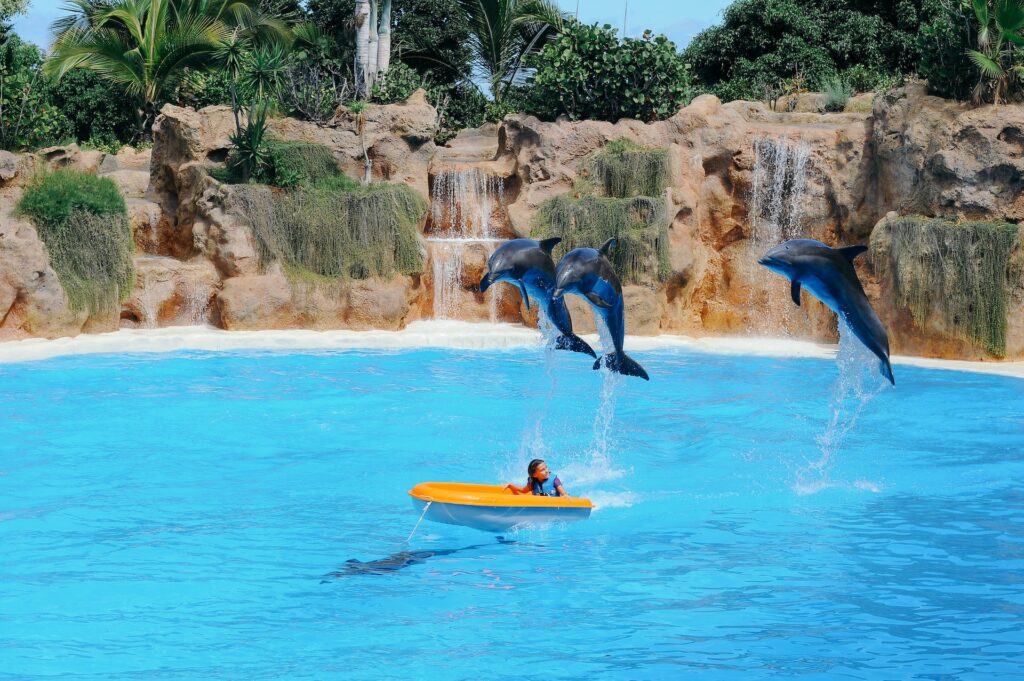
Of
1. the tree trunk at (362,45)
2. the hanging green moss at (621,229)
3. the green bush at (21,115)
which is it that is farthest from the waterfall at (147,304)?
the tree trunk at (362,45)

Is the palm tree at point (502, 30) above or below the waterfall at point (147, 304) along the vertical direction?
above

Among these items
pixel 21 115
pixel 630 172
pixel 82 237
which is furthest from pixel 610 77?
pixel 21 115

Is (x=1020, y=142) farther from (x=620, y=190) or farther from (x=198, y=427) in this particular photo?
(x=198, y=427)

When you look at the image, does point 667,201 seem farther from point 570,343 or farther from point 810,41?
point 810,41

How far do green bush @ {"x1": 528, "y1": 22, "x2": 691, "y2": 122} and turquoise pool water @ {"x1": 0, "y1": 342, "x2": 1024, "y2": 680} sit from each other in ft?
27.8

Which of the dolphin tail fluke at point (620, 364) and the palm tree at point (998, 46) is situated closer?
the dolphin tail fluke at point (620, 364)

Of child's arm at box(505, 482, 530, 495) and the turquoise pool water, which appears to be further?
child's arm at box(505, 482, 530, 495)

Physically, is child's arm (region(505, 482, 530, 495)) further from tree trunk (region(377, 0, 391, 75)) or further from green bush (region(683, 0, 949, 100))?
green bush (region(683, 0, 949, 100))

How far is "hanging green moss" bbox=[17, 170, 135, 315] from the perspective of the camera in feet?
57.4

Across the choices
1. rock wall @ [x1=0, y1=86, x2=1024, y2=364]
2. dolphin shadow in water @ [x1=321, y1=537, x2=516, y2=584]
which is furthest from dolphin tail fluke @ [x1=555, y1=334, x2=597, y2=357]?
rock wall @ [x1=0, y1=86, x2=1024, y2=364]

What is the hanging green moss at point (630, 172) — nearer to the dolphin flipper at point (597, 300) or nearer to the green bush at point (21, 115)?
the green bush at point (21, 115)

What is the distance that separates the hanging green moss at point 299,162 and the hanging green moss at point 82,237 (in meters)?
2.84

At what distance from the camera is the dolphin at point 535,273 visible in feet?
30.2

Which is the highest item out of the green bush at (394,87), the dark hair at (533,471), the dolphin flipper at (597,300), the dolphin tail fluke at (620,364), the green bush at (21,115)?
the green bush at (394,87)
